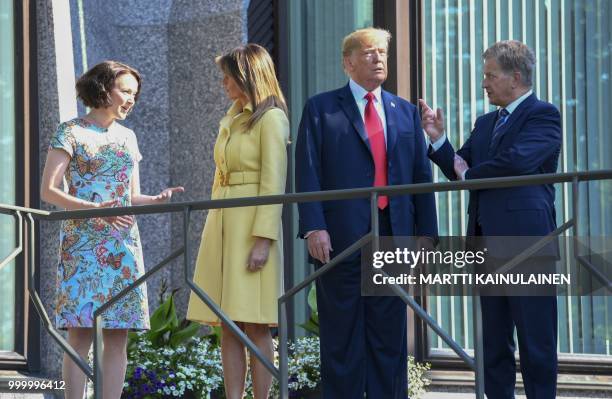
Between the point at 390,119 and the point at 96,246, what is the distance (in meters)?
1.39

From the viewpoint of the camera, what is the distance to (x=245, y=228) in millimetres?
5656

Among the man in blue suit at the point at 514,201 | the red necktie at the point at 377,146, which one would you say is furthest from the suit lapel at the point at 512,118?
the red necktie at the point at 377,146

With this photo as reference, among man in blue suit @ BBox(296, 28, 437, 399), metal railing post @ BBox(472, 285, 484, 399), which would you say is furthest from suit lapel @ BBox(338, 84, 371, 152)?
metal railing post @ BBox(472, 285, 484, 399)

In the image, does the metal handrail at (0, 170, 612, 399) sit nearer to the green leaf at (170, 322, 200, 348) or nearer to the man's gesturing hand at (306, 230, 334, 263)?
the man's gesturing hand at (306, 230, 334, 263)

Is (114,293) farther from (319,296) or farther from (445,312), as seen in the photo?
(445,312)

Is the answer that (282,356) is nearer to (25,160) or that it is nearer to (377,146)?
(377,146)

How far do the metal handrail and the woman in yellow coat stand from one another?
0.50 metres

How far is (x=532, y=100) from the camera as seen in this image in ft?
18.0

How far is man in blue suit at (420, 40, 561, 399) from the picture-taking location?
523 centimetres

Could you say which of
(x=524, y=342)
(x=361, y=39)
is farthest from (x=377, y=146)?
(x=524, y=342)

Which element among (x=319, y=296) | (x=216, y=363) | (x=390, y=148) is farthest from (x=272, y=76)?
(x=216, y=363)

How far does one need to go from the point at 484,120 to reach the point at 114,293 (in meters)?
1.78

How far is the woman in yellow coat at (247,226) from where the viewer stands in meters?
5.59

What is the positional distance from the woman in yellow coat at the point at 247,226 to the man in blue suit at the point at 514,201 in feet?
2.37
